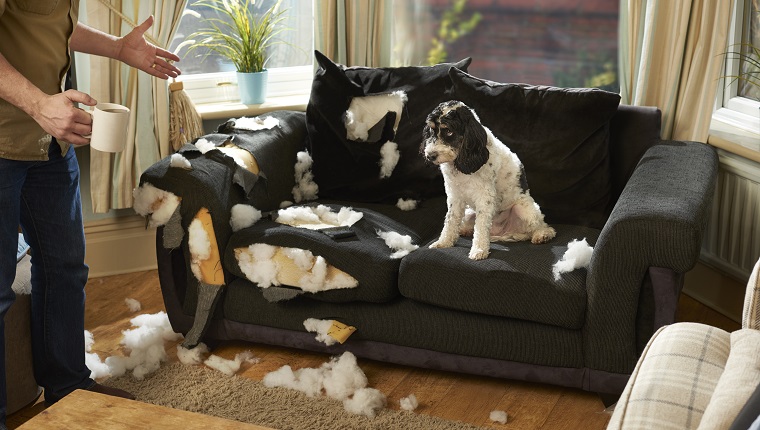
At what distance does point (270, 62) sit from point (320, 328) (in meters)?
1.68

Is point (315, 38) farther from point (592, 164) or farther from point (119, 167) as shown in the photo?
point (592, 164)

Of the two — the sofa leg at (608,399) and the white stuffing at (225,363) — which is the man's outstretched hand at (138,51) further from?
the sofa leg at (608,399)

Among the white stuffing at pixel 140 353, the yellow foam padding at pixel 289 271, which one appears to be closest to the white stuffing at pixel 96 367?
the white stuffing at pixel 140 353

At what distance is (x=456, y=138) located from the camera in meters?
2.50

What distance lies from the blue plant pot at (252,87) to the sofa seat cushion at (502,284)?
55.9 inches

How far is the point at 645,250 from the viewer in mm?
2219

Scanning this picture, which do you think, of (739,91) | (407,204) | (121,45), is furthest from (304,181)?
(739,91)

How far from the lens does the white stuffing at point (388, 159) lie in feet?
10.1

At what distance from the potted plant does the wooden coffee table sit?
7.02 feet

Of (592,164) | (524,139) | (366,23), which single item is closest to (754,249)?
(592,164)

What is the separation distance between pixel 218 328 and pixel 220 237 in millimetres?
347

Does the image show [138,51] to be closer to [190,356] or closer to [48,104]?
[48,104]

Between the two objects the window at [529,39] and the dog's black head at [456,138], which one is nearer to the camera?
the dog's black head at [456,138]

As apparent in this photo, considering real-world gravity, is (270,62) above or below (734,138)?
above
